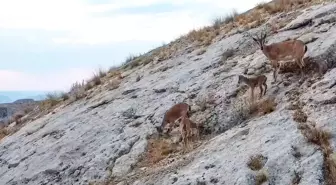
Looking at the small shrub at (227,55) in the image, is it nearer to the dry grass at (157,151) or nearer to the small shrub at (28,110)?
the dry grass at (157,151)

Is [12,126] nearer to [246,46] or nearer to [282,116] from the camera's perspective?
[246,46]

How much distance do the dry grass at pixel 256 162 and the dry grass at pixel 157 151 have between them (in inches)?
105

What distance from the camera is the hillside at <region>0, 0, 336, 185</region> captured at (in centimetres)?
1062

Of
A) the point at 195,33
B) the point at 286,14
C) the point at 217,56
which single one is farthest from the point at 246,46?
the point at 195,33

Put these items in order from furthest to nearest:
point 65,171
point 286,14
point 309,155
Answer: point 286,14 → point 65,171 → point 309,155

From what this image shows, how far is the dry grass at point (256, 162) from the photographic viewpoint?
10.4m

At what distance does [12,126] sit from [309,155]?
46.7 feet

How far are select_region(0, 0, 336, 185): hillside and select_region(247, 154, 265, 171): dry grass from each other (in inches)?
0.7

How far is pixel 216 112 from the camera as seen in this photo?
540 inches

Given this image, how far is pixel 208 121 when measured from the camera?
13602 millimetres

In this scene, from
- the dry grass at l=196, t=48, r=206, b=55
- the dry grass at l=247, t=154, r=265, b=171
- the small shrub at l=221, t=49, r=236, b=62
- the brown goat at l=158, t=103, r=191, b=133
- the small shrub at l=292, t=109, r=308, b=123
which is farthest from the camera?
the dry grass at l=196, t=48, r=206, b=55

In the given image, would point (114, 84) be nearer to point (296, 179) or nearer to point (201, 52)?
point (201, 52)

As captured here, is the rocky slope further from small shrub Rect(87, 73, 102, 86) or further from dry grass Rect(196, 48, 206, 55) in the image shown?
dry grass Rect(196, 48, 206, 55)

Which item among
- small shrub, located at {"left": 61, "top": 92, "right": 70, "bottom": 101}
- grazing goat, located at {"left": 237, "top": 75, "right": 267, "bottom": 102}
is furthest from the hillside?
small shrub, located at {"left": 61, "top": 92, "right": 70, "bottom": 101}
